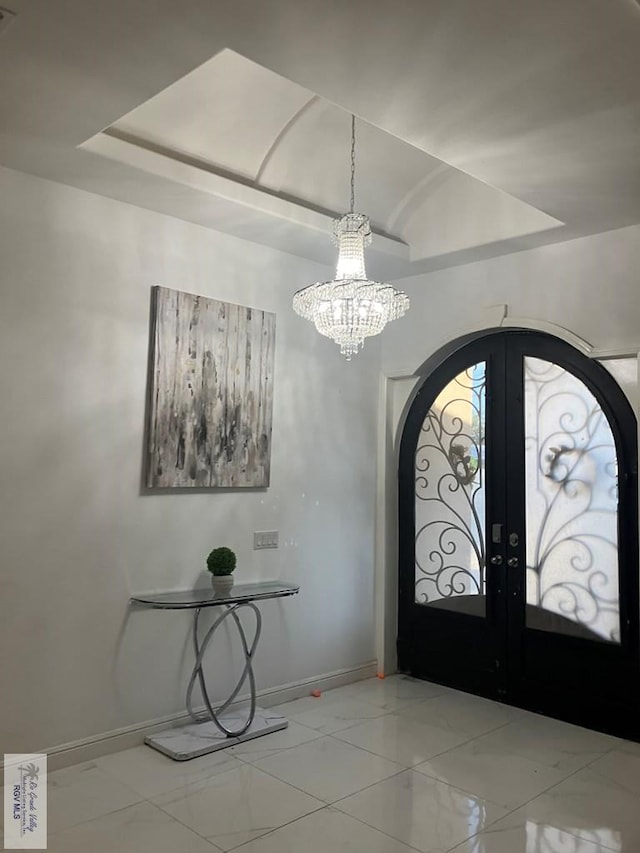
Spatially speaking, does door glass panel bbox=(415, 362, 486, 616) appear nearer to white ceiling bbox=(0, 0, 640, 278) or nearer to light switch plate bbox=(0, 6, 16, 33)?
white ceiling bbox=(0, 0, 640, 278)

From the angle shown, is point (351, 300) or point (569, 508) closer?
point (351, 300)

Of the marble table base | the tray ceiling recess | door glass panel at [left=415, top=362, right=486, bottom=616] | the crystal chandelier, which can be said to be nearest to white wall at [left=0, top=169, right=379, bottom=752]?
the marble table base

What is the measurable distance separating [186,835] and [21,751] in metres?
0.98

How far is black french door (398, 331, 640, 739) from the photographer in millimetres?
3840

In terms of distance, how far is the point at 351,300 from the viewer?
3.17 m

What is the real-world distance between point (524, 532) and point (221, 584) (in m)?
1.90

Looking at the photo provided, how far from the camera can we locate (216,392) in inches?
156

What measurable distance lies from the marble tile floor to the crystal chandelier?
2.03m

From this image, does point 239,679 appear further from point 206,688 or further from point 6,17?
point 6,17

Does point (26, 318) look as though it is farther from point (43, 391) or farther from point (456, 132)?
point (456, 132)

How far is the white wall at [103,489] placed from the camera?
10.6 feet

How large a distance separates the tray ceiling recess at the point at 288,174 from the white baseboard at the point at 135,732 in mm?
2746
